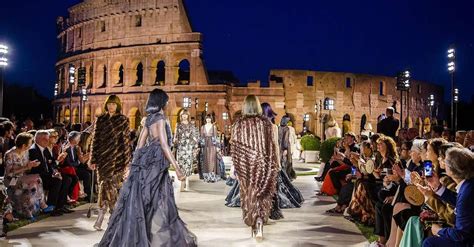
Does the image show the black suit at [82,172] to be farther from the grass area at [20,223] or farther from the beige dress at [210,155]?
the beige dress at [210,155]

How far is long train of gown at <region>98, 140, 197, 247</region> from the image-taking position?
5.68 metres

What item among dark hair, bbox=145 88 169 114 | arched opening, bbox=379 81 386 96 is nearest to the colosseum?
arched opening, bbox=379 81 386 96

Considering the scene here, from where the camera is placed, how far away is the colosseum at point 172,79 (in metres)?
41.8

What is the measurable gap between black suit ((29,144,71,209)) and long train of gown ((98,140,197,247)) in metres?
3.48

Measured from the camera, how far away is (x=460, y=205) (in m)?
4.18

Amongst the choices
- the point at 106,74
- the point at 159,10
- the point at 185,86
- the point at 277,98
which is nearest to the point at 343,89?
the point at 277,98

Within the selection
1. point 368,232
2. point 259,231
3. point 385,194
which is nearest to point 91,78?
point 259,231

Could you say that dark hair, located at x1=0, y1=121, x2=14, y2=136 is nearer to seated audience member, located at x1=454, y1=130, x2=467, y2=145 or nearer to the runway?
the runway

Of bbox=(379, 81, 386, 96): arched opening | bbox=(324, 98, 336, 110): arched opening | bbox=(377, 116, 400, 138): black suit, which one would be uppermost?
bbox=(379, 81, 386, 96): arched opening

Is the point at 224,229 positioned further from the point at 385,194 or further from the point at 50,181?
the point at 50,181

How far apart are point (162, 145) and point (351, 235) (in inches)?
134

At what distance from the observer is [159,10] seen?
4369 centimetres

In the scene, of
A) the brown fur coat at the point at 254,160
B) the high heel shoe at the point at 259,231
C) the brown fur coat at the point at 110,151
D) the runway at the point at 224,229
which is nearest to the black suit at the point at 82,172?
the runway at the point at 224,229

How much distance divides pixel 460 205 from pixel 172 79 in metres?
39.4
